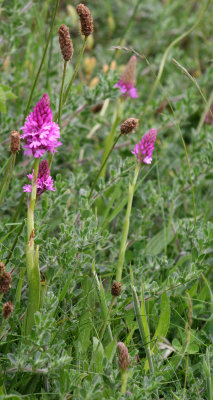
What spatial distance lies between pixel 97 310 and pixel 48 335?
19.8 inches

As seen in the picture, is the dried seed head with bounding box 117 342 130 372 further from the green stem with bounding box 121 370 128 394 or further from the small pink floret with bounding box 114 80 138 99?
the small pink floret with bounding box 114 80 138 99

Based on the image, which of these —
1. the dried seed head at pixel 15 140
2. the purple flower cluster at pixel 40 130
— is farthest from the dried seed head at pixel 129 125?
the dried seed head at pixel 15 140

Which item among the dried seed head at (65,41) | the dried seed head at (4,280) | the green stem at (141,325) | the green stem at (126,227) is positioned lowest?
the green stem at (141,325)

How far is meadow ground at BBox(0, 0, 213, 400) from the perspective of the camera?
1571mm

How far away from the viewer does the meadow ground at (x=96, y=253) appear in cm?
157

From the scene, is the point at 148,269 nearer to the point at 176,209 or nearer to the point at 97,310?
the point at 97,310

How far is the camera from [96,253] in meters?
2.17

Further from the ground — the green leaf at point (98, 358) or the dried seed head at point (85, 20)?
the dried seed head at point (85, 20)

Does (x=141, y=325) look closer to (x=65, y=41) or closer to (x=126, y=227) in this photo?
(x=126, y=227)

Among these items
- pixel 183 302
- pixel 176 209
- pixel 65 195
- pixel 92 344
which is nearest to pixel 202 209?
pixel 176 209

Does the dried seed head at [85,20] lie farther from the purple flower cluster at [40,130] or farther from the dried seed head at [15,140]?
the dried seed head at [15,140]

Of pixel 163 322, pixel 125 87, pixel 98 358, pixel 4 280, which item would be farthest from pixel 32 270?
pixel 125 87

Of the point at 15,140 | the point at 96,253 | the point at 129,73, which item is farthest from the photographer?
the point at 129,73

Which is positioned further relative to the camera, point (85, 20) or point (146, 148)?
point (146, 148)
